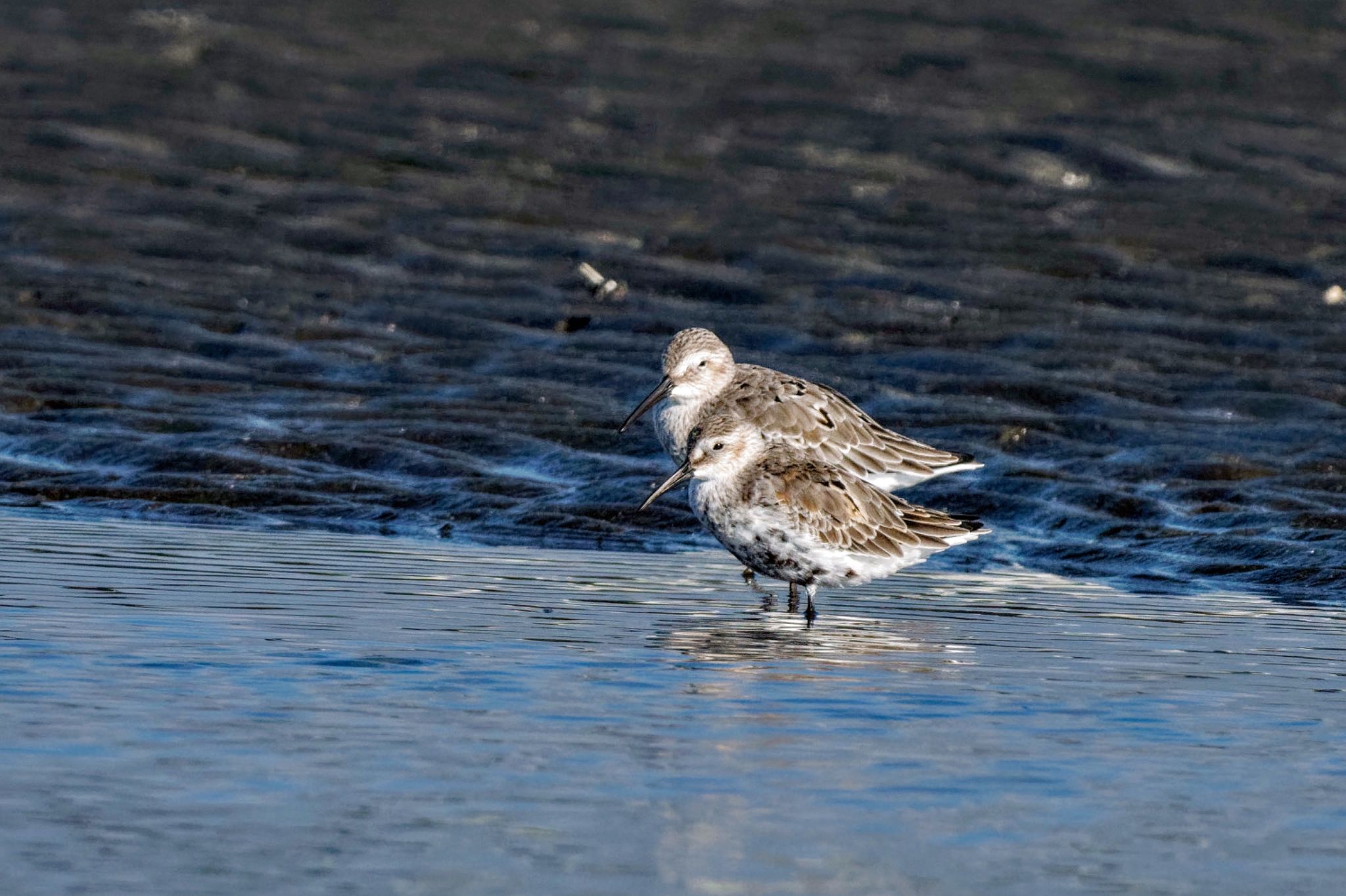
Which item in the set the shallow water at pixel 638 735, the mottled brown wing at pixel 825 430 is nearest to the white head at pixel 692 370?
the mottled brown wing at pixel 825 430

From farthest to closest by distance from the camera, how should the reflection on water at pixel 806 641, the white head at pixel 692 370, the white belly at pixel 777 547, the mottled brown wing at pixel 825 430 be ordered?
the white head at pixel 692 370, the mottled brown wing at pixel 825 430, the white belly at pixel 777 547, the reflection on water at pixel 806 641

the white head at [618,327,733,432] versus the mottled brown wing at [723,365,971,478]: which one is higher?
the white head at [618,327,733,432]

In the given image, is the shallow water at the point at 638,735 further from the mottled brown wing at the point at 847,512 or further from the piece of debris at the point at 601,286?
the piece of debris at the point at 601,286

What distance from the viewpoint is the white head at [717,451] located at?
12.5 meters

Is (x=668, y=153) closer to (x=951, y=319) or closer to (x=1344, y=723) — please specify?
(x=951, y=319)

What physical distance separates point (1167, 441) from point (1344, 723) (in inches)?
266

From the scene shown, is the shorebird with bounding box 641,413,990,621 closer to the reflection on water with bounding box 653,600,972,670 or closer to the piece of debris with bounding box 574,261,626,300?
the reflection on water with bounding box 653,600,972,670

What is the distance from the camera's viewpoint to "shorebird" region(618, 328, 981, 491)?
14.2 metres

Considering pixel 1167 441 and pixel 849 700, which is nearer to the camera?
pixel 849 700

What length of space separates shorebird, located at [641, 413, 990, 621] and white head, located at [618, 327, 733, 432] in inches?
62.1

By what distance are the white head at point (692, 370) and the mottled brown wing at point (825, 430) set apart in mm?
129

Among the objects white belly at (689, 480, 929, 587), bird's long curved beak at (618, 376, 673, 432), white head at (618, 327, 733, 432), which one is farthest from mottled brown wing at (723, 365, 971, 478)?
white belly at (689, 480, 929, 587)

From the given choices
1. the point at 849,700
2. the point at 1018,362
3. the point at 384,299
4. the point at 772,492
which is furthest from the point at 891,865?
the point at 384,299

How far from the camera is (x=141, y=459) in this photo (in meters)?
15.9
